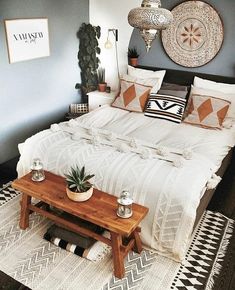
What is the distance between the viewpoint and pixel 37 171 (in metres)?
2.54

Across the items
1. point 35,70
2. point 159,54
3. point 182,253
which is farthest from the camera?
point 159,54

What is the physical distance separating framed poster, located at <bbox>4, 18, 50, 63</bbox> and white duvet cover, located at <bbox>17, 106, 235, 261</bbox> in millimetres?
1071

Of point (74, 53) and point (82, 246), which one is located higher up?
point (74, 53)

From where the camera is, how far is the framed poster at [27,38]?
343 cm

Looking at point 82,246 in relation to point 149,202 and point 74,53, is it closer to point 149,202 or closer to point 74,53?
point 149,202

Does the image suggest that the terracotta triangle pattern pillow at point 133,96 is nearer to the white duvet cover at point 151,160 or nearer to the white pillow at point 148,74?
the white pillow at point 148,74

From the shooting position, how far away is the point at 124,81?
154 inches

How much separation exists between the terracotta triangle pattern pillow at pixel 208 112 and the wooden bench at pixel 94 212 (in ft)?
5.11

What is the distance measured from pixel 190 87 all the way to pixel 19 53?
2.14 m

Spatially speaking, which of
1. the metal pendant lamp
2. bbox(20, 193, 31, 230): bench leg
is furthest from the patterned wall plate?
bbox(20, 193, 31, 230): bench leg

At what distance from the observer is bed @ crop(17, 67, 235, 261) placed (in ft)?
7.64

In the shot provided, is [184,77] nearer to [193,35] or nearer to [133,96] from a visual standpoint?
[193,35]

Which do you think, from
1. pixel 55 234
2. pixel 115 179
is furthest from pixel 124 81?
pixel 55 234

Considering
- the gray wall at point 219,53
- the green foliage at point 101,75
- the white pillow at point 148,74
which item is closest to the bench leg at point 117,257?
the white pillow at point 148,74
